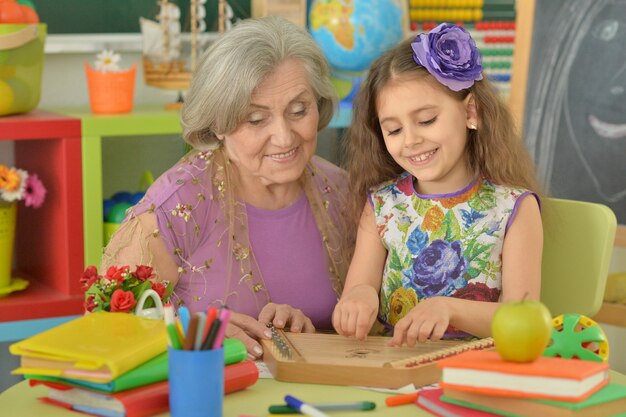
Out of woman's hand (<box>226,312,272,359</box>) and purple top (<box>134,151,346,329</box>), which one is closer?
woman's hand (<box>226,312,272,359</box>)

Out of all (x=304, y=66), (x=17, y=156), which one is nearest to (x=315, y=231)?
(x=304, y=66)

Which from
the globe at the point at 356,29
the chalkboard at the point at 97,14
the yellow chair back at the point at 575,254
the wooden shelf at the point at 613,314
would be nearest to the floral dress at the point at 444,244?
the yellow chair back at the point at 575,254

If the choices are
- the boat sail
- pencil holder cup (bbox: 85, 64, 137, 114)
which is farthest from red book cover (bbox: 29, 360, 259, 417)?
the boat sail

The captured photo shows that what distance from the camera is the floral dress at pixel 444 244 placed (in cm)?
191

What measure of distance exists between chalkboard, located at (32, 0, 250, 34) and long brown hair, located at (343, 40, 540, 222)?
1.35 metres

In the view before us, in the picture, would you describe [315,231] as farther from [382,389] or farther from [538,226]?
[382,389]

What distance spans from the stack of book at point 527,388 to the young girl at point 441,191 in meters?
0.44

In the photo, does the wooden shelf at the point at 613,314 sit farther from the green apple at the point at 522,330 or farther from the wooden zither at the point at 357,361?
the green apple at the point at 522,330

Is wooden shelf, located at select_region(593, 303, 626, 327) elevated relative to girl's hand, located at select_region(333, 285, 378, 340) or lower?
lower

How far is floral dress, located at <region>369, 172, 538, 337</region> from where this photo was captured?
1.91 metres

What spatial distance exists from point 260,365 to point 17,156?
5.73 ft

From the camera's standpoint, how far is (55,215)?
2.86 m

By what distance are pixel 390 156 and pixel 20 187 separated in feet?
3.83

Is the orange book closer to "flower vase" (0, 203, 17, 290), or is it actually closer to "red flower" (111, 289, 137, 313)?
"red flower" (111, 289, 137, 313)
